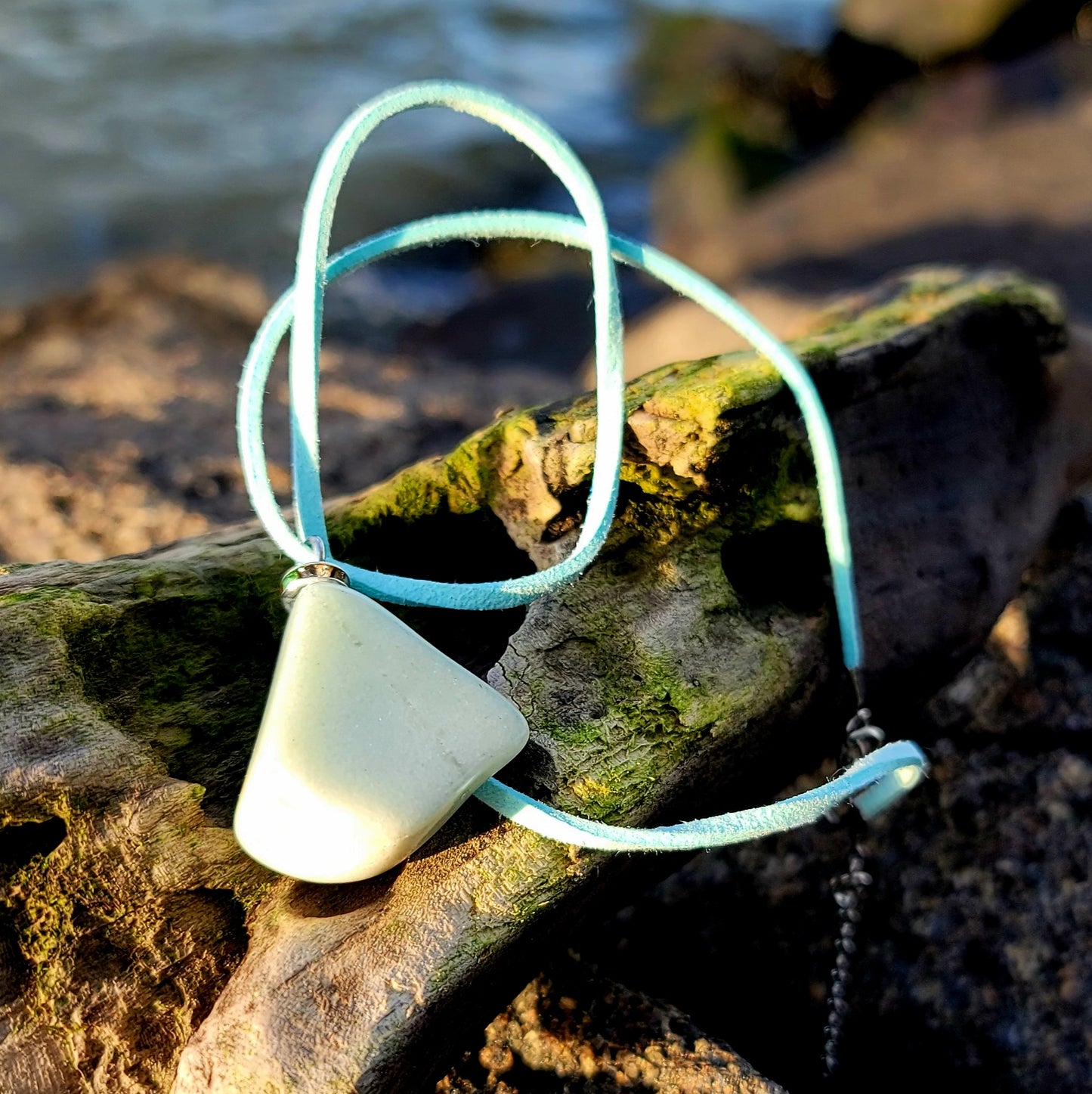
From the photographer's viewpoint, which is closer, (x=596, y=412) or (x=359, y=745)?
(x=359, y=745)

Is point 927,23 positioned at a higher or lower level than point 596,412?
lower

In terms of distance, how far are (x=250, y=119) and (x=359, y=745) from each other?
7.65 metres

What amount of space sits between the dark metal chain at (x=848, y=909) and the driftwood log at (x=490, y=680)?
6 centimetres

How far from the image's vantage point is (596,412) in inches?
60.6

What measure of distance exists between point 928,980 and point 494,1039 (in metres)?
0.82

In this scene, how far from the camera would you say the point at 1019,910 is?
5.91 ft

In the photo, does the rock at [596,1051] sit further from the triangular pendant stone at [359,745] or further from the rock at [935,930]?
the triangular pendant stone at [359,745]

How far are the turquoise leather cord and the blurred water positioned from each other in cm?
489

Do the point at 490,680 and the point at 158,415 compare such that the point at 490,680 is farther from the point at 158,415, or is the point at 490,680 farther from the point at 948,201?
the point at 948,201

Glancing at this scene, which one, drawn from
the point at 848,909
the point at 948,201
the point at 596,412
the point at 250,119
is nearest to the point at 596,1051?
the point at 848,909

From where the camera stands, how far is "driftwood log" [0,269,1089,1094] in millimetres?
1173

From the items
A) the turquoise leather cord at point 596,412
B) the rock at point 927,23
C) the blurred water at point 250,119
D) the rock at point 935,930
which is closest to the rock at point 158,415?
the turquoise leather cord at point 596,412

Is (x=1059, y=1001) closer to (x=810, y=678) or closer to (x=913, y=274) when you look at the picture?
(x=810, y=678)

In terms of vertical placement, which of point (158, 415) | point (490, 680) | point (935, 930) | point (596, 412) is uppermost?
point (596, 412)
